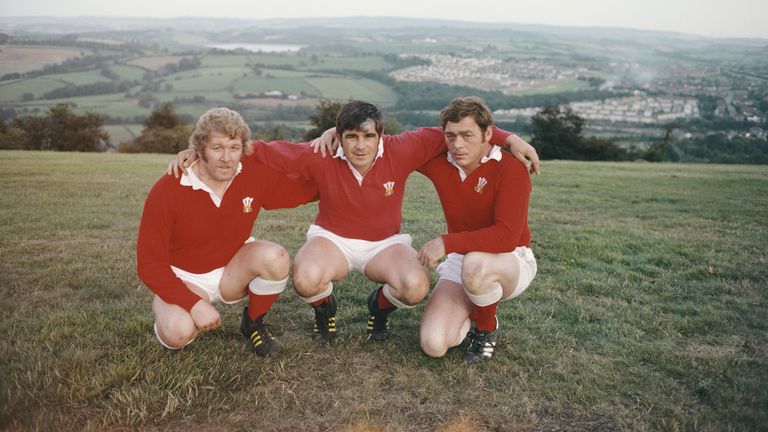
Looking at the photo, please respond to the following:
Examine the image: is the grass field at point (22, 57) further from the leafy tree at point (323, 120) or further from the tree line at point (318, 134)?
the leafy tree at point (323, 120)

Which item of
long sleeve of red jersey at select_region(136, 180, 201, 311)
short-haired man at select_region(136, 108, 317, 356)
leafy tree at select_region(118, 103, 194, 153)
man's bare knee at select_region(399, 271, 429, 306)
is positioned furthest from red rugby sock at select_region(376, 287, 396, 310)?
leafy tree at select_region(118, 103, 194, 153)

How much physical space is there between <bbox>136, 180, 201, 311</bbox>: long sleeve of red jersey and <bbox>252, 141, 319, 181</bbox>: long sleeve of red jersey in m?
0.91

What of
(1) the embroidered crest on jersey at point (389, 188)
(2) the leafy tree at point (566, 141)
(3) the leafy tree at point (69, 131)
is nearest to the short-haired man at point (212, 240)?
(1) the embroidered crest on jersey at point (389, 188)

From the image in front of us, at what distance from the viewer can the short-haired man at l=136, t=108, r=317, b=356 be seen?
12.7 ft

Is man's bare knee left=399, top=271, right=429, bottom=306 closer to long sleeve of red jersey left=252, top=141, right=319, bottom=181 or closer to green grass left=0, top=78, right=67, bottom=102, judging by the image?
long sleeve of red jersey left=252, top=141, right=319, bottom=181

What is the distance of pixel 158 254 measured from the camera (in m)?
3.92

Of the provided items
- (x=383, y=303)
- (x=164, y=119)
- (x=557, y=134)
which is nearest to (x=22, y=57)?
(x=383, y=303)

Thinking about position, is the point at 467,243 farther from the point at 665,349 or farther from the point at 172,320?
the point at 172,320

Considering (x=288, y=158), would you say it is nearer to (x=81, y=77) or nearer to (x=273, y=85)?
(x=81, y=77)

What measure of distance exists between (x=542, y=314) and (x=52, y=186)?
1150cm

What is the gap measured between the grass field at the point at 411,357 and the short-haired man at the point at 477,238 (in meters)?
0.27

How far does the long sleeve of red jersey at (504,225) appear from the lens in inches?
163

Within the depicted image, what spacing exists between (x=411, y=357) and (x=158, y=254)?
2.15m

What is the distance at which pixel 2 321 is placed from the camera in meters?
4.55
